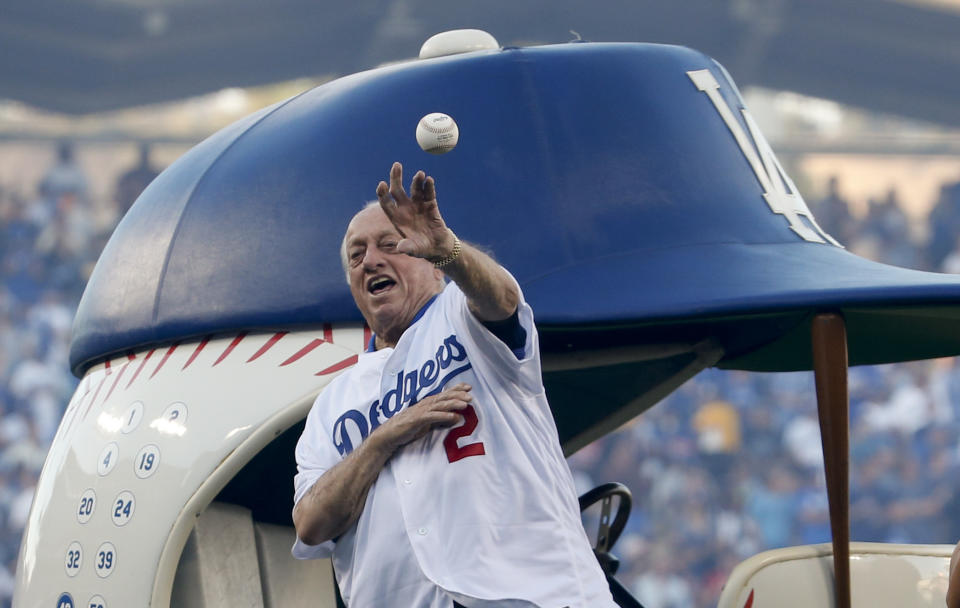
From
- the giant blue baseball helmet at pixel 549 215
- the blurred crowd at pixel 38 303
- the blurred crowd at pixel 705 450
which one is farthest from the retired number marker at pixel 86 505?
the blurred crowd at pixel 705 450

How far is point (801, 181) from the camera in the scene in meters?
19.3

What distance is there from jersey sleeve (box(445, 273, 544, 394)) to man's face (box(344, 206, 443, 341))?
15 centimetres

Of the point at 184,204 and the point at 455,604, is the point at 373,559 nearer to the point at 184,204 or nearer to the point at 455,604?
the point at 455,604

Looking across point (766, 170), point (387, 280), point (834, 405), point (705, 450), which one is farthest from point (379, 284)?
point (705, 450)

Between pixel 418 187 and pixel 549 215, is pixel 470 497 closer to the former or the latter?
pixel 418 187

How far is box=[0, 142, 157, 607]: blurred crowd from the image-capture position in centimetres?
1233

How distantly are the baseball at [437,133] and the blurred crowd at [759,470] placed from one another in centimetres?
981

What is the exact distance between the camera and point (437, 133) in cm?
238

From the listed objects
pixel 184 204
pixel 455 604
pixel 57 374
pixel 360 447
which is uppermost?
pixel 57 374

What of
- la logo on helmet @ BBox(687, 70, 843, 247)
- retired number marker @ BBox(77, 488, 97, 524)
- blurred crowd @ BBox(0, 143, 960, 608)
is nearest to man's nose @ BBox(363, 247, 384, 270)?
retired number marker @ BBox(77, 488, 97, 524)

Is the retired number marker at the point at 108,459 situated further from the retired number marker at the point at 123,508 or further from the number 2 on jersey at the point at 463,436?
the number 2 on jersey at the point at 463,436

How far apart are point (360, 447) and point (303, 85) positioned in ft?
57.4

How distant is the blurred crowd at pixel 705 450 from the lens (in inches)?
478

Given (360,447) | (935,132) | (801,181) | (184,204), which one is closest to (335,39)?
(801,181)
